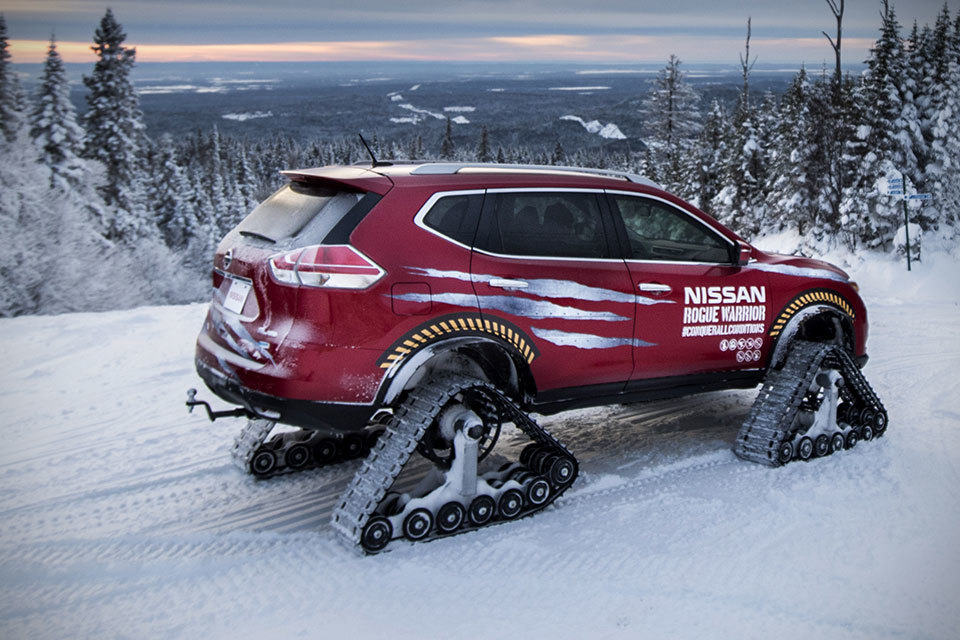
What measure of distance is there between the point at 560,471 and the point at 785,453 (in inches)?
73.6

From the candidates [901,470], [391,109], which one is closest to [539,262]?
[901,470]

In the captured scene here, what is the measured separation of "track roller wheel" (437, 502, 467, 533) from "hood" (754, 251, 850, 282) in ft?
9.77

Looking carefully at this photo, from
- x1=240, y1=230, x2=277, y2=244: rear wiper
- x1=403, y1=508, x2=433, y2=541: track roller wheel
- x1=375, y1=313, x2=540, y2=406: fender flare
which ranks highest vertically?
x1=240, y1=230, x2=277, y2=244: rear wiper

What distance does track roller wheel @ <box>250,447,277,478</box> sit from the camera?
5.75 m

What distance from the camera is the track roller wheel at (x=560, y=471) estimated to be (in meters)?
5.27

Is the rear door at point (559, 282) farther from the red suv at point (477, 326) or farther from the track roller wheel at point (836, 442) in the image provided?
the track roller wheel at point (836, 442)

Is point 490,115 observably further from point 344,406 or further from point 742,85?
point 344,406

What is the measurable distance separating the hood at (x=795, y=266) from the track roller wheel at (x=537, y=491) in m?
2.42

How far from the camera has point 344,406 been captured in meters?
4.62

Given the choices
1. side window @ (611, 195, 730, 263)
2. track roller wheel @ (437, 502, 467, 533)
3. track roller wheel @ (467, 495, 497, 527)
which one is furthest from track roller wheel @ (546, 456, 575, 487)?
side window @ (611, 195, 730, 263)

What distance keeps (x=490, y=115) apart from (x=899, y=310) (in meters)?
115

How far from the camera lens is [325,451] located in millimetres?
5980

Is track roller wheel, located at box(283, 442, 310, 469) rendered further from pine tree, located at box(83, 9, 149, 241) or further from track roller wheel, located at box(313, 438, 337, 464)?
pine tree, located at box(83, 9, 149, 241)

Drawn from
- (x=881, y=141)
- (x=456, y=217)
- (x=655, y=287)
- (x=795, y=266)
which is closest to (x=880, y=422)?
(x=795, y=266)
